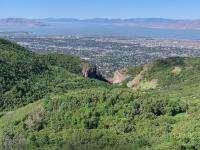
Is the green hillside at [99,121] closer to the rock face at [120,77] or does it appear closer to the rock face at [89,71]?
the rock face at [89,71]

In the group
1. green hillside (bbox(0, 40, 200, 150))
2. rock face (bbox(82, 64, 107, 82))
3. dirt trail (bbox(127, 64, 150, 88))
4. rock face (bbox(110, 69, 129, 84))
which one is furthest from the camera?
rock face (bbox(110, 69, 129, 84))

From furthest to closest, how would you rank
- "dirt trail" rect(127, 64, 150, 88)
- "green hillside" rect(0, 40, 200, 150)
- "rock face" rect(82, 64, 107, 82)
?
Result: "dirt trail" rect(127, 64, 150, 88), "rock face" rect(82, 64, 107, 82), "green hillside" rect(0, 40, 200, 150)

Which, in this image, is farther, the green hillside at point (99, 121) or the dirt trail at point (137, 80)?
the dirt trail at point (137, 80)

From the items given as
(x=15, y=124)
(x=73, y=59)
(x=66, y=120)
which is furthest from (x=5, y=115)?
(x=73, y=59)

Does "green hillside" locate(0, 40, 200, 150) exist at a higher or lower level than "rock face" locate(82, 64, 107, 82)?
higher

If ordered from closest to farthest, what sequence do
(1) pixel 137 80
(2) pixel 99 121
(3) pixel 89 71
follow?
1. (2) pixel 99 121
2. (3) pixel 89 71
3. (1) pixel 137 80

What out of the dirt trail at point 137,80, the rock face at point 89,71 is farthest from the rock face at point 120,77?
the rock face at point 89,71

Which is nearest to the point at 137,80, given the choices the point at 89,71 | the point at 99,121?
the point at 89,71

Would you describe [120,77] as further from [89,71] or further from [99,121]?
[99,121]

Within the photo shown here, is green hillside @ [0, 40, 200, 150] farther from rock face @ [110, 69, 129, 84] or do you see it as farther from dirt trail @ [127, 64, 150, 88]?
rock face @ [110, 69, 129, 84]

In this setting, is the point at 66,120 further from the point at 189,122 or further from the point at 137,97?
the point at 189,122

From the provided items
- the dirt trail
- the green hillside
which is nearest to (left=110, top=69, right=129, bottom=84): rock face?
the dirt trail
